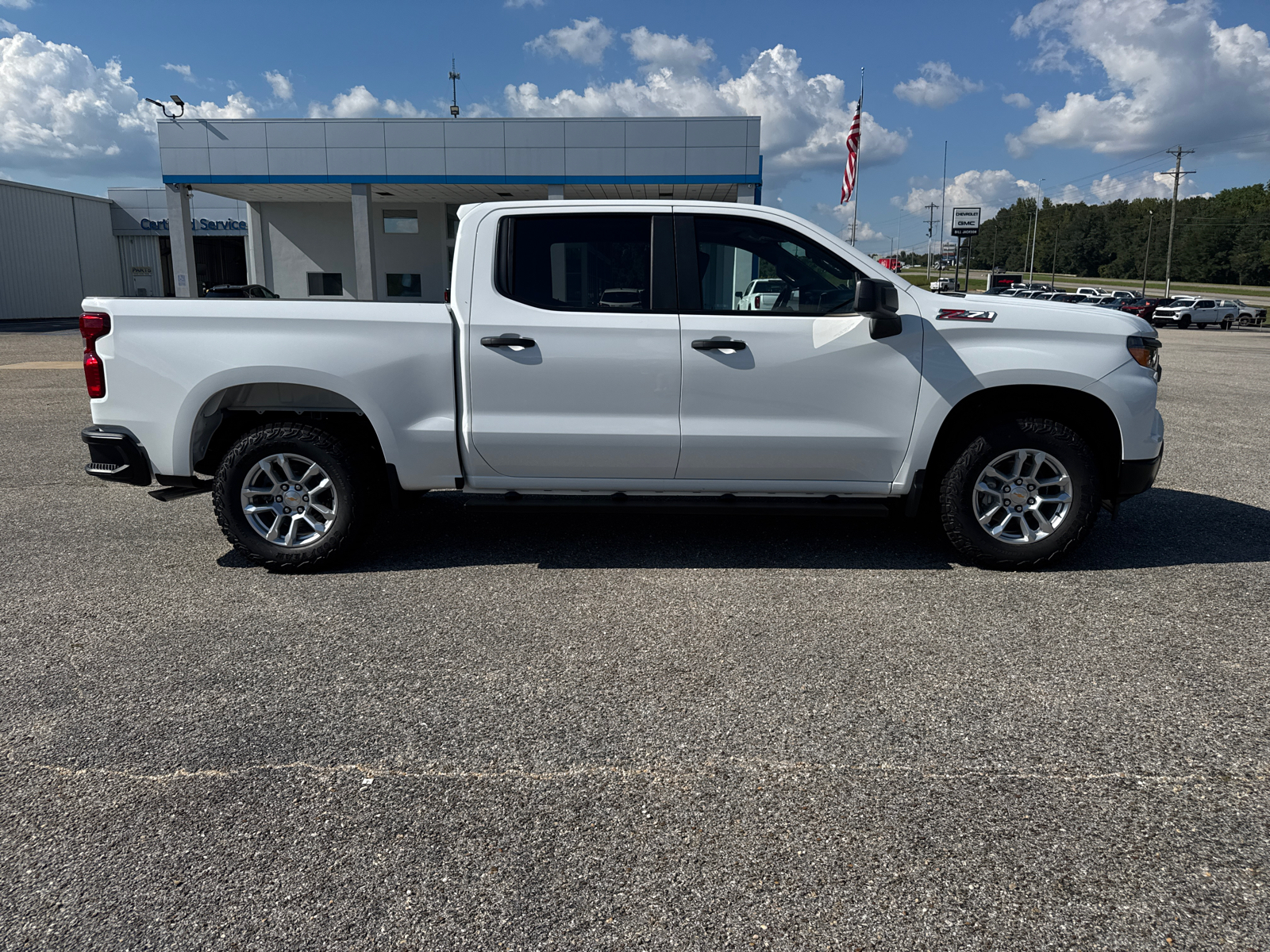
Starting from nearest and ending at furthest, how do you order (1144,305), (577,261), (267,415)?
(577,261)
(267,415)
(1144,305)

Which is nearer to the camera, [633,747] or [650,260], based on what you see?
[633,747]

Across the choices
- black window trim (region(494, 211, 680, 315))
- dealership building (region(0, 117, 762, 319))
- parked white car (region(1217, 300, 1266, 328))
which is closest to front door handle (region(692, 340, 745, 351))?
black window trim (region(494, 211, 680, 315))

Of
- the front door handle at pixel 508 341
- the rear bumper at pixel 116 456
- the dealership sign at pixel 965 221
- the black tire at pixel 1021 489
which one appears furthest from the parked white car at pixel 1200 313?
the rear bumper at pixel 116 456

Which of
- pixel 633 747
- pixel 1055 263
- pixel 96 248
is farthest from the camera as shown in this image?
pixel 1055 263

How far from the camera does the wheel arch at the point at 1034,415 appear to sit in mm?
5082

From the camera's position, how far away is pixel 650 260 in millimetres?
5016

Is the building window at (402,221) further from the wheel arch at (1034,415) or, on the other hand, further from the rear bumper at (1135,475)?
the rear bumper at (1135,475)

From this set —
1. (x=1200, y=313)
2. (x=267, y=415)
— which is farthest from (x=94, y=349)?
(x=1200, y=313)

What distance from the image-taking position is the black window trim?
16.3 feet

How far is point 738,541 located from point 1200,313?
157 feet

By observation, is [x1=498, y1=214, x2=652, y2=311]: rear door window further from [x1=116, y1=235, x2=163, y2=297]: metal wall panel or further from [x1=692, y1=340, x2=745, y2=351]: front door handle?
[x1=116, y1=235, x2=163, y2=297]: metal wall panel

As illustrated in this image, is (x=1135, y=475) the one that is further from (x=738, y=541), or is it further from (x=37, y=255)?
(x=37, y=255)

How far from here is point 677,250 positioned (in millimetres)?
5031

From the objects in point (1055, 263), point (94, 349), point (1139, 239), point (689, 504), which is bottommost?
point (689, 504)
